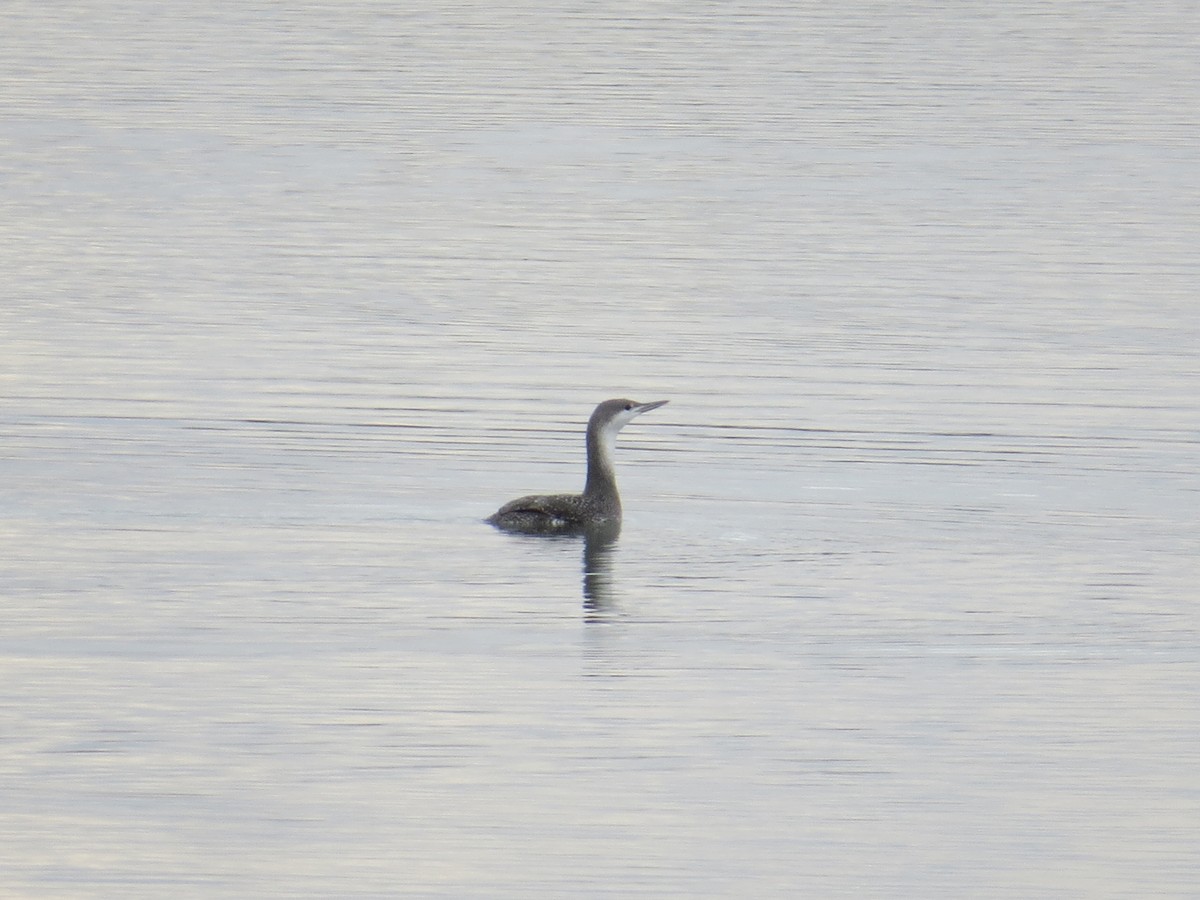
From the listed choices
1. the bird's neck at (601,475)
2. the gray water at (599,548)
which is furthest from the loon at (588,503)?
the gray water at (599,548)

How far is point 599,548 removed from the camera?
15.6 m

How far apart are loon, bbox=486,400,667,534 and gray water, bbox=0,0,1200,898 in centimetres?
14

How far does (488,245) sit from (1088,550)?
13.7 metres

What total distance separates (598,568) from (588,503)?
2.56 feet

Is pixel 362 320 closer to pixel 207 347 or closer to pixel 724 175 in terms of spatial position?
pixel 207 347

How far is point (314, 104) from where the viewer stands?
42.3 meters

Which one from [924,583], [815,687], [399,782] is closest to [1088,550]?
[924,583]

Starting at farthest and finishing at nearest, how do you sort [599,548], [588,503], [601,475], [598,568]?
[601,475] → [588,503] → [599,548] → [598,568]

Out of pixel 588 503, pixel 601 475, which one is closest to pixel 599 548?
pixel 588 503

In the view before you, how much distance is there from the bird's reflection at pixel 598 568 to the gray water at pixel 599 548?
7 centimetres

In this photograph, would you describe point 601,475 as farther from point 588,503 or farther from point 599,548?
point 599,548

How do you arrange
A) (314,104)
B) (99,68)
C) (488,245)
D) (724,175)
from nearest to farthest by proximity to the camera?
(488,245)
(724,175)
(314,104)
(99,68)

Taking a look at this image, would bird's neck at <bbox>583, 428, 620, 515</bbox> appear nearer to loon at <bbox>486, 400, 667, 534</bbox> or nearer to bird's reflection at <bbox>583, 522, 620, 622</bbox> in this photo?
loon at <bbox>486, 400, 667, 534</bbox>

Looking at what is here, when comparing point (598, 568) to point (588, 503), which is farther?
point (588, 503)
